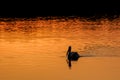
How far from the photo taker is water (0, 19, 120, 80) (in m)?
36.5

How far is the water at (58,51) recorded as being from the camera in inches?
1438

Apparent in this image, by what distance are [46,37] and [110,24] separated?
675 inches

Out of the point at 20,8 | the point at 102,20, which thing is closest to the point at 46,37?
A: the point at 102,20

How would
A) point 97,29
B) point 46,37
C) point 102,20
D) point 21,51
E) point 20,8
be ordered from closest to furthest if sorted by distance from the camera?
point 21,51
point 46,37
point 97,29
point 102,20
point 20,8

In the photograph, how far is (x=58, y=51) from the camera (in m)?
47.2

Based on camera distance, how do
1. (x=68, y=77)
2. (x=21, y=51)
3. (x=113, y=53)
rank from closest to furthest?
(x=68, y=77) < (x=113, y=53) < (x=21, y=51)

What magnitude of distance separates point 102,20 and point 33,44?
3150cm

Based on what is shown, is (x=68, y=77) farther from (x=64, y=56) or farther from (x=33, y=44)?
(x=33, y=44)

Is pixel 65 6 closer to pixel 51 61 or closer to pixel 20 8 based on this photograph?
pixel 20 8

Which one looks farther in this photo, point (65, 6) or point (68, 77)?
point (65, 6)

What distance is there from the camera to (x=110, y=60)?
40812 mm

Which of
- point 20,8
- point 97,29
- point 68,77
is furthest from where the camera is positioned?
point 20,8

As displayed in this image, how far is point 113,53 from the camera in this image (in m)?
43.9

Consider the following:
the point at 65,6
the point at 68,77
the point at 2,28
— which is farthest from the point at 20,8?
the point at 68,77
